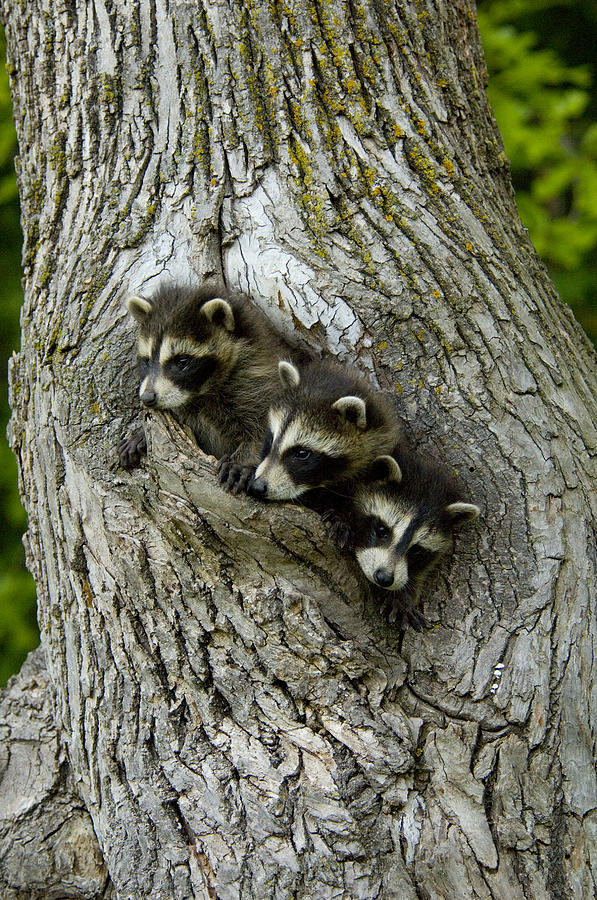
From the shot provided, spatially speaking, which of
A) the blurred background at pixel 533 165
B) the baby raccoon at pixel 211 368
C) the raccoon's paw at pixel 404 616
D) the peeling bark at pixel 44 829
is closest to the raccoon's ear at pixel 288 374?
the baby raccoon at pixel 211 368

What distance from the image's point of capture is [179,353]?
3.56 meters

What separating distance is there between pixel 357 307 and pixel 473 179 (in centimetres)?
93

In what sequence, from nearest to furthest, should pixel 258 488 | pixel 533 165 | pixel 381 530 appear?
1. pixel 258 488
2. pixel 381 530
3. pixel 533 165

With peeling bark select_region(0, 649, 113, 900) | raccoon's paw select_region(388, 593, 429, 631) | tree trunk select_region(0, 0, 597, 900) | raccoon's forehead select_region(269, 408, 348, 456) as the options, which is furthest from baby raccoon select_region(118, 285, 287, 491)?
peeling bark select_region(0, 649, 113, 900)

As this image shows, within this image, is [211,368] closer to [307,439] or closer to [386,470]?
[307,439]

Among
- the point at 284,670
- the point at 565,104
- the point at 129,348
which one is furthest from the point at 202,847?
the point at 565,104

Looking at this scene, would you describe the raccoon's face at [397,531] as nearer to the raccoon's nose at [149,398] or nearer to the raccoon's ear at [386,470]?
the raccoon's ear at [386,470]

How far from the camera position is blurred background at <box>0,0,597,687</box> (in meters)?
6.01

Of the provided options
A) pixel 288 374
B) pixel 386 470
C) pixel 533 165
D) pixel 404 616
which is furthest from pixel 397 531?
pixel 533 165

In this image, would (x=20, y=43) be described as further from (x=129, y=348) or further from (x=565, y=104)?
(x=565, y=104)

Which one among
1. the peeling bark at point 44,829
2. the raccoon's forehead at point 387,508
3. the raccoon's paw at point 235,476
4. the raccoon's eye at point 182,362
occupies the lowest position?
the peeling bark at point 44,829

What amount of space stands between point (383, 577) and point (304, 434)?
0.74 m

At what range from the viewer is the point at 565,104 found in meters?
5.91

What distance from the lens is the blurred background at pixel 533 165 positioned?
19.7ft
